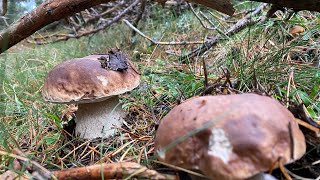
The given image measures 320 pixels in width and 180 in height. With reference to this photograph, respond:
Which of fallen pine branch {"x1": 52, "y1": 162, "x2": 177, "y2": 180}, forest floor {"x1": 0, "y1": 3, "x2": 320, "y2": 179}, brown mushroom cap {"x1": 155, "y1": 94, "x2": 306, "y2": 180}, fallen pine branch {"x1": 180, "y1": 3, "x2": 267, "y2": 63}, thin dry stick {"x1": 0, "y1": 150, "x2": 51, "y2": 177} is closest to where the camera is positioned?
brown mushroom cap {"x1": 155, "y1": 94, "x2": 306, "y2": 180}

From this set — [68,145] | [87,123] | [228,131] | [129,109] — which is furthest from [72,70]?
[228,131]

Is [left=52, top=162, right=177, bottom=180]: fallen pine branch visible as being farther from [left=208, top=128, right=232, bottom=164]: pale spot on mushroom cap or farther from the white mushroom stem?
the white mushroom stem

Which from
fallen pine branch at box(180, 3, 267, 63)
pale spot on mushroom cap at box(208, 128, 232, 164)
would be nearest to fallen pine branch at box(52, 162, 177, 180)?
pale spot on mushroom cap at box(208, 128, 232, 164)

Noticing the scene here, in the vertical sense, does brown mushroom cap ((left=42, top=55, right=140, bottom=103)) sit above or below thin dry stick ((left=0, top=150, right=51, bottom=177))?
above

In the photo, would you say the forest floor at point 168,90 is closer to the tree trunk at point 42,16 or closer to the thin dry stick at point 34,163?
the thin dry stick at point 34,163

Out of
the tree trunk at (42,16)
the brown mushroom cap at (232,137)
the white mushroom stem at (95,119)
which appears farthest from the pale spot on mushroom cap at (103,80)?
the brown mushroom cap at (232,137)

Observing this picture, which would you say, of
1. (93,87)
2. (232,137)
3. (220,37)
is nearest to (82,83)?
(93,87)

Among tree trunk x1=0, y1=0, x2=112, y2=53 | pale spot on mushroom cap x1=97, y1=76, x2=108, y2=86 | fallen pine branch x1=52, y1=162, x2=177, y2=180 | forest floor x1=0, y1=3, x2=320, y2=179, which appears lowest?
forest floor x1=0, y1=3, x2=320, y2=179

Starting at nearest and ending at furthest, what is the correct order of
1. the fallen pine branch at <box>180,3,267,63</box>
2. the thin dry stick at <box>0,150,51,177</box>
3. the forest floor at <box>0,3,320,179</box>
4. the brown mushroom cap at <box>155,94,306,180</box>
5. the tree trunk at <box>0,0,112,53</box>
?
1. the brown mushroom cap at <box>155,94,306,180</box>
2. the thin dry stick at <box>0,150,51,177</box>
3. the forest floor at <box>0,3,320,179</box>
4. the tree trunk at <box>0,0,112,53</box>
5. the fallen pine branch at <box>180,3,267,63</box>
